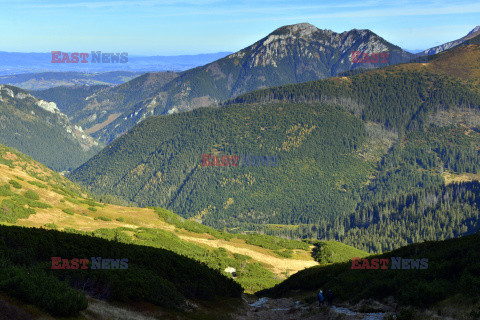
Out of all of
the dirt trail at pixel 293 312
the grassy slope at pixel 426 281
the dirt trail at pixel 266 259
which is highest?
the grassy slope at pixel 426 281

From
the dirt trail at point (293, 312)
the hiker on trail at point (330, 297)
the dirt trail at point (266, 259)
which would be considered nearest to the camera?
the dirt trail at point (293, 312)

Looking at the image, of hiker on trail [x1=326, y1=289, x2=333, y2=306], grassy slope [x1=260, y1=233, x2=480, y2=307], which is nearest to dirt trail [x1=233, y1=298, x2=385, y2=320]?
hiker on trail [x1=326, y1=289, x2=333, y2=306]

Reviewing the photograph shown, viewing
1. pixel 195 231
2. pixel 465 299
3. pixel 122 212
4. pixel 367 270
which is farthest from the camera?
pixel 195 231

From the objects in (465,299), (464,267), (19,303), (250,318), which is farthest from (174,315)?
(464,267)

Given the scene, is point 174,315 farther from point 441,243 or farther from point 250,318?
point 441,243

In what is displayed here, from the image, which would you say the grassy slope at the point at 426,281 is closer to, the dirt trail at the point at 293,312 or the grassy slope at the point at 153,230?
the dirt trail at the point at 293,312

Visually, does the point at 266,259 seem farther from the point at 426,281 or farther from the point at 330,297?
the point at 426,281

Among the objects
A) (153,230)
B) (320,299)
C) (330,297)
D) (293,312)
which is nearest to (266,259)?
(153,230)

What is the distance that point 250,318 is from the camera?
42.3m

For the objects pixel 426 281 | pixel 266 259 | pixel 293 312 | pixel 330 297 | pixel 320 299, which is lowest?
pixel 266 259

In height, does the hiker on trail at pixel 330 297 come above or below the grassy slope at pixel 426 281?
below

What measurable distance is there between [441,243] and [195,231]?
79463 millimetres

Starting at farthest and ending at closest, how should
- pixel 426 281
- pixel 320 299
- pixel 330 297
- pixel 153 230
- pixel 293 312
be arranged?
pixel 153 230 < pixel 293 312 < pixel 320 299 < pixel 330 297 < pixel 426 281

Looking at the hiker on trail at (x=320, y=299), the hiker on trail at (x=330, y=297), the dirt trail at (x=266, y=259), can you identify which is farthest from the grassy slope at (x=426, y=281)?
the dirt trail at (x=266, y=259)
